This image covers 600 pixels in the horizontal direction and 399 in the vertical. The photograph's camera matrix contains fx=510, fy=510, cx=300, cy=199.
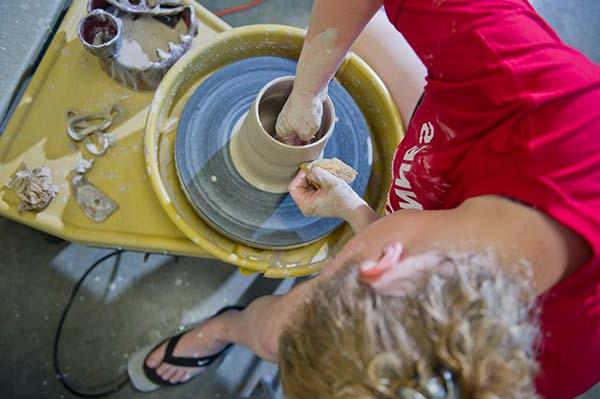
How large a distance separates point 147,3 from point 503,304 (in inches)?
49.2

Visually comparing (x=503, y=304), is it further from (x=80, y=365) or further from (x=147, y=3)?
(x=80, y=365)

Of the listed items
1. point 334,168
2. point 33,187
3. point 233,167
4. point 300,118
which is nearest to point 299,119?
point 300,118

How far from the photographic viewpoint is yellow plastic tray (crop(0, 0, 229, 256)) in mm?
1357

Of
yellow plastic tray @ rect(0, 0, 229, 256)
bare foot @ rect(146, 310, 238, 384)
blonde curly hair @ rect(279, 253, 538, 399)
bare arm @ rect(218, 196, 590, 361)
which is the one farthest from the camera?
bare foot @ rect(146, 310, 238, 384)

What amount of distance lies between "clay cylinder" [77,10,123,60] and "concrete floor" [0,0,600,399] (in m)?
0.78

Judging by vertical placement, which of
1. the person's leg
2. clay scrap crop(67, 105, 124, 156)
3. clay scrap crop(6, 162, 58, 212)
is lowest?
clay scrap crop(6, 162, 58, 212)

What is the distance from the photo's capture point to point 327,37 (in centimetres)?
102

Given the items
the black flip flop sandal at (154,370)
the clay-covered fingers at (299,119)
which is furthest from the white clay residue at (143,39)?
the black flip flop sandal at (154,370)

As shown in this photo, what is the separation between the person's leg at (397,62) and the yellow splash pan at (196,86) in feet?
0.17

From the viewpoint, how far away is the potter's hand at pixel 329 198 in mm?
1124

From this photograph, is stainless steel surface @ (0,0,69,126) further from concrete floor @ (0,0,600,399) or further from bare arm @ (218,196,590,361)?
bare arm @ (218,196,590,361)

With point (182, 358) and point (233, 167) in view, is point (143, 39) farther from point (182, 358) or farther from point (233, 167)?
point (182, 358)

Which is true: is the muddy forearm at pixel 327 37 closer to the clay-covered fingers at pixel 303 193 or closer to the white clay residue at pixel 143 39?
the clay-covered fingers at pixel 303 193

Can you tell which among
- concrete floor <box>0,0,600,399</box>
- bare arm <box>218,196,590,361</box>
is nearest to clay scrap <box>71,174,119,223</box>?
concrete floor <box>0,0,600,399</box>
